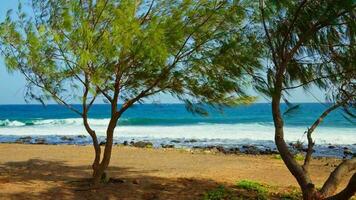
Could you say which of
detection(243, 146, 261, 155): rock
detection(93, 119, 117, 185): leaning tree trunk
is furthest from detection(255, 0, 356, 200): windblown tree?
detection(243, 146, 261, 155): rock

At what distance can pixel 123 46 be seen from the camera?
7.34 metres

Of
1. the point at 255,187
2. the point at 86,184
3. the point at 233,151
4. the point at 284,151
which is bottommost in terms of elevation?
the point at 86,184

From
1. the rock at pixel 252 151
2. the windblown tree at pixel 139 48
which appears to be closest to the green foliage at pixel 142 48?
the windblown tree at pixel 139 48

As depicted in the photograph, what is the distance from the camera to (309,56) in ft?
23.5

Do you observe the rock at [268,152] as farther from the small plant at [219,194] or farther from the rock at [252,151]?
the small plant at [219,194]

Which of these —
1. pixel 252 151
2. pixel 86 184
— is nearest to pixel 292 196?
pixel 86 184

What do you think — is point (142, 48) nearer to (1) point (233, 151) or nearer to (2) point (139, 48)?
(2) point (139, 48)

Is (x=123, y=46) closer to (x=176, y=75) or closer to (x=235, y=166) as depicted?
(x=176, y=75)

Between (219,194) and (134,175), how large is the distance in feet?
8.47

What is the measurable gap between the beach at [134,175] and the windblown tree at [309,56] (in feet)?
6.76

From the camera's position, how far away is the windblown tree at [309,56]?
6477 millimetres

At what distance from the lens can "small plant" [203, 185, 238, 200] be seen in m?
8.18

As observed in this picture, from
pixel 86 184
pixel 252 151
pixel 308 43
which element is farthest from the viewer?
pixel 252 151

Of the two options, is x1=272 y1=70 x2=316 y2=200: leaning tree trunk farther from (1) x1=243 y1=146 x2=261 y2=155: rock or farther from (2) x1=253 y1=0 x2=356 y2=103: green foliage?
(1) x1=243 y1=146 x2=261 y2=155: rock
